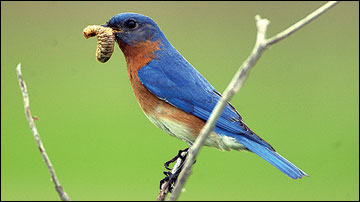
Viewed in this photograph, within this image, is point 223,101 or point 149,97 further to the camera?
point 149,97

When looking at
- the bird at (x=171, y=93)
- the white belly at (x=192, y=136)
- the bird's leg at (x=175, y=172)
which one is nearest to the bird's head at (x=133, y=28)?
the bird at (x=171, y=93)

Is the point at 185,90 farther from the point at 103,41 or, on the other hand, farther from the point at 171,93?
the point at 103,41

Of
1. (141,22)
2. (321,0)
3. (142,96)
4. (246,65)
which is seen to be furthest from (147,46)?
(321,0)

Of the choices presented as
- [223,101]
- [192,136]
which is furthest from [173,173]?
[223,101]

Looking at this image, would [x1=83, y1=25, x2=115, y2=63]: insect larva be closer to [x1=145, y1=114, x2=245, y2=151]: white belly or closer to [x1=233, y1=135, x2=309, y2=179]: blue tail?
[x1=145, y1=114, x2=245, y2=151]: white belly

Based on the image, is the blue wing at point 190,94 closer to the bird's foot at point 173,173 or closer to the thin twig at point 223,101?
the bird's foot at point 173,173
